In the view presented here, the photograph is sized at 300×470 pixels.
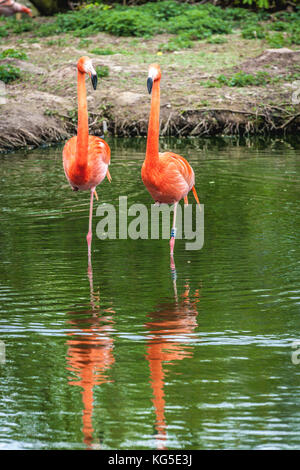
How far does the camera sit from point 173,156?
6.66m

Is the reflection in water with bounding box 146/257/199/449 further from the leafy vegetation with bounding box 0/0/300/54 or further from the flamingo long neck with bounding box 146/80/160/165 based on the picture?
the leafy vegetation with bounding box 0/0/300/54

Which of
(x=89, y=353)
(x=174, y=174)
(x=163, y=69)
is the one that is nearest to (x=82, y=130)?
(x=174, y=174)

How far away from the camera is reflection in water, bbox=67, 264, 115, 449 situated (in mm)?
3818

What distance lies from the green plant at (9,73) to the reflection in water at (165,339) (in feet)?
33.1

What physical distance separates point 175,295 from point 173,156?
157cm

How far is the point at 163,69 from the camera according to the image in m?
15.3

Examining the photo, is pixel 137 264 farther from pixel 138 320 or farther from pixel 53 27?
pixel 53 27

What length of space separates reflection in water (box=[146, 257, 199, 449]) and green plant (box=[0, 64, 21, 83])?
1008cm

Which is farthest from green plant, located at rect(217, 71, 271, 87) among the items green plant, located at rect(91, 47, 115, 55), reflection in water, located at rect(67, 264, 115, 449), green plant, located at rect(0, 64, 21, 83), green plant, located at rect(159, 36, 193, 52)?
reflection in water, located at rect(67, 264, 115, 449)

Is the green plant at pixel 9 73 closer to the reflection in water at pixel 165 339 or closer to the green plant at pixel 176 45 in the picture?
the green plant at pixel 176 45

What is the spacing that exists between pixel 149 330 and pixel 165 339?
0.58ft

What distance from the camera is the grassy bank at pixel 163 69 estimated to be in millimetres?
13391

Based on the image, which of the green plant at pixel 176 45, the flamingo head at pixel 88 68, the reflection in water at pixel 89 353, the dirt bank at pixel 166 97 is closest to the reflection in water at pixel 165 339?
the reflection in water at pixel 89 353
